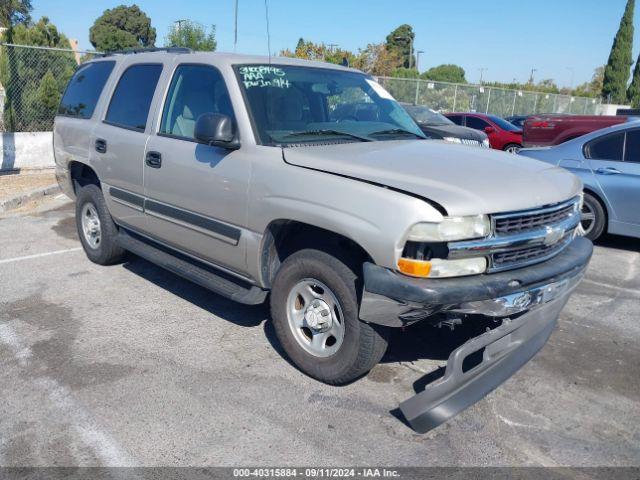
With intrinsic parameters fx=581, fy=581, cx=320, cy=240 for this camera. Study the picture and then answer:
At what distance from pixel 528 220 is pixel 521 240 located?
0.51 feet

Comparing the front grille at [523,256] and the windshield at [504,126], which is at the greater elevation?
the windshield at [504,126]

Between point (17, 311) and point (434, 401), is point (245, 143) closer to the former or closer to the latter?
point (434, 401)

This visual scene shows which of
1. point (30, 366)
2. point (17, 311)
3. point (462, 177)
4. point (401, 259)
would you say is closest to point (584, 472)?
point (401, 259)

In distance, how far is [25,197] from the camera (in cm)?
899

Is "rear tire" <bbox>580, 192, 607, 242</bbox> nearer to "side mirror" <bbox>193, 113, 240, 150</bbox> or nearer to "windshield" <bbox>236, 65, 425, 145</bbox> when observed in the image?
"windshield" <bbox>236, 65, 425, 145</bbox>

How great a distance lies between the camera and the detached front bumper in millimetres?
3041

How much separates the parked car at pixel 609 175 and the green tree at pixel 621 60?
49.0 m

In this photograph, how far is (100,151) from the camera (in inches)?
212

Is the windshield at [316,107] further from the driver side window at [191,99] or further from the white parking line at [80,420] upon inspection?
the white parking line at [80,420]

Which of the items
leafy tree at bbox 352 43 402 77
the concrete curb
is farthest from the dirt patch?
leafy tree at bbox 352 43 402 77

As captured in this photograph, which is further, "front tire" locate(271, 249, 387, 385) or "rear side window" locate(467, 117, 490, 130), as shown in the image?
"rear side window" locate(467, 117, 490, 130)

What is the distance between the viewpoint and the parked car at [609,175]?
6965mm

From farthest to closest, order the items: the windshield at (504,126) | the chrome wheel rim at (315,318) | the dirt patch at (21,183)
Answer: the windshield at (504,126)
the dirt patch at (21,183)
the chrome wheel rim at (315,318)

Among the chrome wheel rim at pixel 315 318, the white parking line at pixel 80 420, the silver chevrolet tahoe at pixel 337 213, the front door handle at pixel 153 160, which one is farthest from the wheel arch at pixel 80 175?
the chrome wheel rim at pixel 315 318
